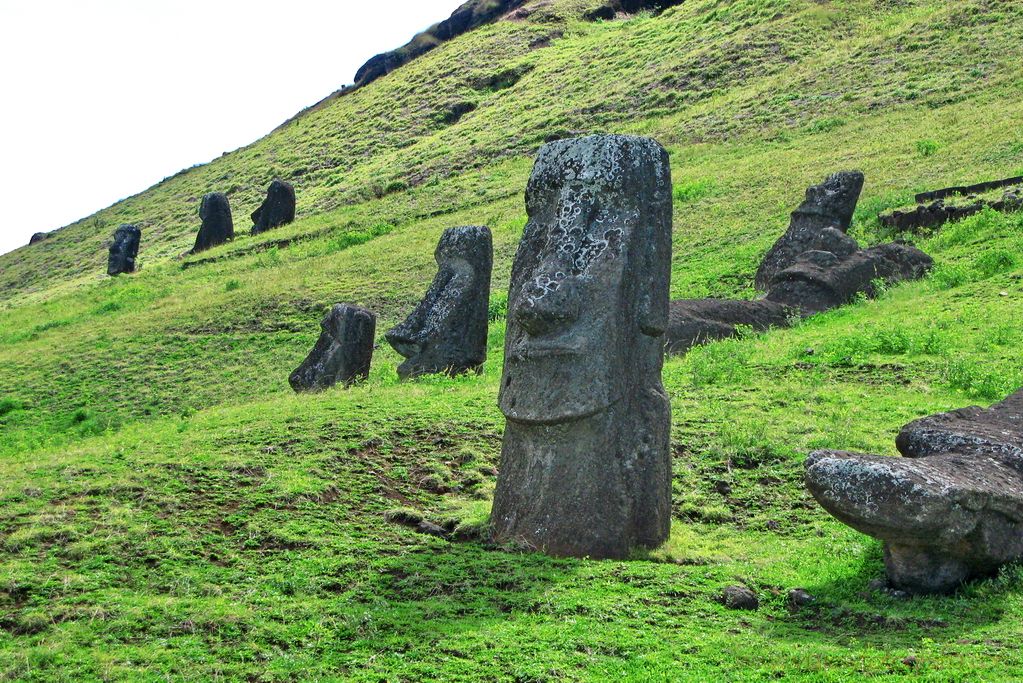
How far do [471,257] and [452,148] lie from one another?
122ft

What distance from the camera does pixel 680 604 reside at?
7.73 metres

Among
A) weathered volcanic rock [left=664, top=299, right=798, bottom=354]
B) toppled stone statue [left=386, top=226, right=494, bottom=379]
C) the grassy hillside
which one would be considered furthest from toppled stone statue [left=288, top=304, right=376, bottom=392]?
weathered volcanic rock [left=664, top=299, right=798, bottom=354]

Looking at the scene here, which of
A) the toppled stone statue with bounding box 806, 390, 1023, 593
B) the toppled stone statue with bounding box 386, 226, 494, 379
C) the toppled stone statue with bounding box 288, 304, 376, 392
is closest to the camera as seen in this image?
the toppled stone statue with bounding box 806, 390, 1023, 593

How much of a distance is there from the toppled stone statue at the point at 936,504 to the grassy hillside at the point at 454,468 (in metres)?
0.27

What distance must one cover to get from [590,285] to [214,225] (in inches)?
1610

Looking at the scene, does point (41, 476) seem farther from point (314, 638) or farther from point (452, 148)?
point (452, 148)

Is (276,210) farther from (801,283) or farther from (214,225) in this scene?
(801,283)

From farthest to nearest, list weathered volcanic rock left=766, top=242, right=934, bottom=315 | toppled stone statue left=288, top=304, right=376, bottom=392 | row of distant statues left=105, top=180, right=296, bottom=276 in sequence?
1. row of distant statues left=105, top=180, right=296, bottom=276
2. weathered volcanic rock left=766, top=242, right=934, bottom=315
3. toppled stone statue left=288, top=304, right=376, bottom=392

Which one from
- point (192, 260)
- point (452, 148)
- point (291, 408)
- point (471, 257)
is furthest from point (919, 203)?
point (452, 148)

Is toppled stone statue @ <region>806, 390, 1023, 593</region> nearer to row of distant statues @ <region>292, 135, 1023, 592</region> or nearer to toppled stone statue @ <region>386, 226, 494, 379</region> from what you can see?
row of distant statues @ <region>292, 135, 1023, 592</region>

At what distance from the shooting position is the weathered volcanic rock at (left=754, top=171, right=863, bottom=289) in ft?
76.2

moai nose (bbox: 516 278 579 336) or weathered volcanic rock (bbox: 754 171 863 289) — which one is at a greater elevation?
weathered volcanic rock (bbox: 754 171 863 289)

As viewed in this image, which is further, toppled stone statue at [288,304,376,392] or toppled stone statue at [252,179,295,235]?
toppled stone statue at [252,179,295,235]

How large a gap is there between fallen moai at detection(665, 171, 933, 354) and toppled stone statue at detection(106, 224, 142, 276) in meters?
30.3
